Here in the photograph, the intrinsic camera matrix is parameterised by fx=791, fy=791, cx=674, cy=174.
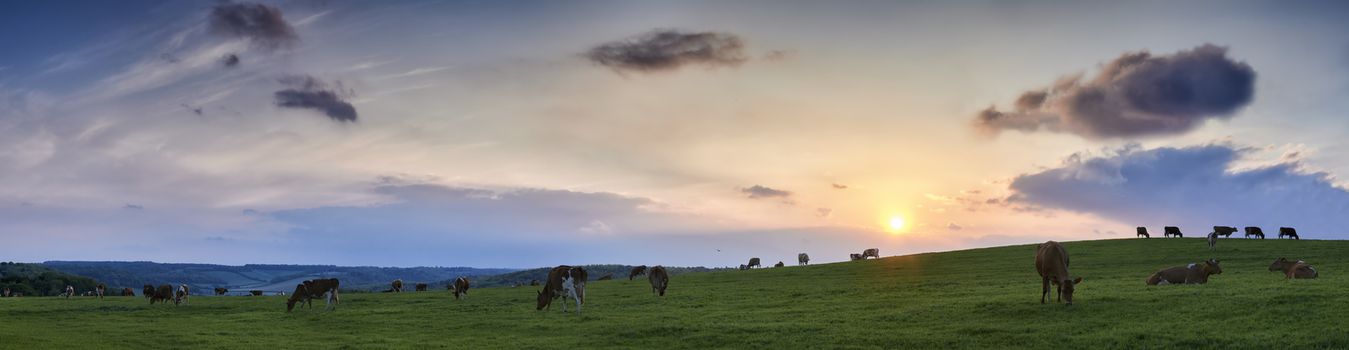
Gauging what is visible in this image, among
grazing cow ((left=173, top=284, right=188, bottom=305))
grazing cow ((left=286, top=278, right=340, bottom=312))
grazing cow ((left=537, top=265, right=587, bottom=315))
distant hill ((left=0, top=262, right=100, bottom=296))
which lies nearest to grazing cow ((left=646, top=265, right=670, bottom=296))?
grazing cow ((left=537, top=265, right=587, bottom=315))

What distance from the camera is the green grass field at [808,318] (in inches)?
880

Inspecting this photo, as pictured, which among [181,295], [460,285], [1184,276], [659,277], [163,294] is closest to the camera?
[1184,276]

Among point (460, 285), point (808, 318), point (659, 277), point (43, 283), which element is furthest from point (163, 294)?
point (43, 283)

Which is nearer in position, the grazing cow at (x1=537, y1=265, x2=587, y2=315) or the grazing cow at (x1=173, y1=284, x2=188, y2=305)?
the grazing cow at (x1=537, y1=265, x2=587, y2=315)

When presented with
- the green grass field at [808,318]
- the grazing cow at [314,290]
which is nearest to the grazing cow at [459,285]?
the green grass field at [808,318]

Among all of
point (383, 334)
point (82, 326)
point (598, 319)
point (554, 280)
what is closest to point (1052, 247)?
point (598, 319)

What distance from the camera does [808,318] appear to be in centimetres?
2997

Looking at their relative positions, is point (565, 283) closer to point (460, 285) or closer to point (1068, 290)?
point (460, 285)

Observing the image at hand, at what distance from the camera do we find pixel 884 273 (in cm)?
6100

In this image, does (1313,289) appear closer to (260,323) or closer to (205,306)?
(260,323)

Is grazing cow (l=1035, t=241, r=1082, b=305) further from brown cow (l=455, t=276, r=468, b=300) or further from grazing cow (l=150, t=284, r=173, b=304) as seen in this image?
grazing cow (l=150, t=284, r=173, b=304)

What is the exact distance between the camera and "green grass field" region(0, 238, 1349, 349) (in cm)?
2234

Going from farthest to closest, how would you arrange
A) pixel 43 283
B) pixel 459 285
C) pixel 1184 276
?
pixel 43 283
pixel 459 285
pixel 1184 276

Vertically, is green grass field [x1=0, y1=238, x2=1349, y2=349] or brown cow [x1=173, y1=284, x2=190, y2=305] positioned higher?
brown cow [x1=173, y1=284, x2=190, y2=305]
